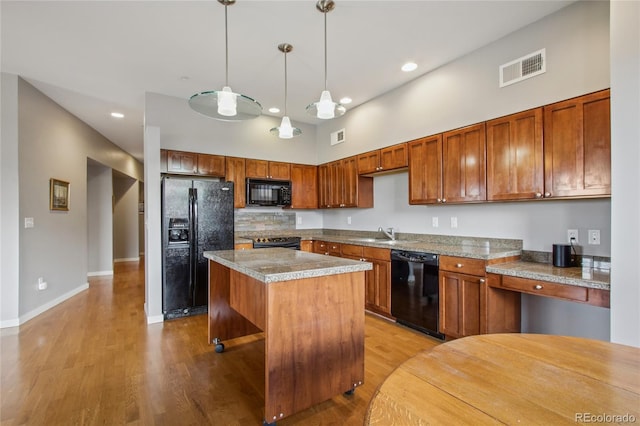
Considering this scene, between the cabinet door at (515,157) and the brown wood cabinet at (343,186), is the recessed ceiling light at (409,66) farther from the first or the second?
the brown wood cabinet at (343,186)

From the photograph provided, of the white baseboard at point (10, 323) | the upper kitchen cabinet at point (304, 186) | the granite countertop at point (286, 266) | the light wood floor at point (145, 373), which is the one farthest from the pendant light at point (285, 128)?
the white baseboard at point (10, 323)

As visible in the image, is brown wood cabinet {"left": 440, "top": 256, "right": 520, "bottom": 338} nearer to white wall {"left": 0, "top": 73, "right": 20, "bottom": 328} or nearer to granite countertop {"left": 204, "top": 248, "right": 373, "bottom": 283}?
granite countertop {"left": 204, "top": 248, "right": 373, "bottom": 283}

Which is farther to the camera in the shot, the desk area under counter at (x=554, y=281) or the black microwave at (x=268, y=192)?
the black microwave at (x=268, y=192)

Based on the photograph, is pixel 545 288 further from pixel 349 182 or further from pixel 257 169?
pixel 257 169

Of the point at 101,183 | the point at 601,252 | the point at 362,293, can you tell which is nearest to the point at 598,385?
the point at 362,293

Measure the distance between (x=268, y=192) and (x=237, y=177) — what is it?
524mm

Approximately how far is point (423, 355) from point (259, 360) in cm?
207

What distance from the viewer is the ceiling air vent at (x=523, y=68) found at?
2.58 metres

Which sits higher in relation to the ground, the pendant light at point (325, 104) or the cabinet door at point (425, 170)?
the pendant light at point (325, 104)

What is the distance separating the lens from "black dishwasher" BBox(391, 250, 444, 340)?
3.03 m

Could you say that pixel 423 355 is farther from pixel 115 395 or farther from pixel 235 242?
pixel 235 242

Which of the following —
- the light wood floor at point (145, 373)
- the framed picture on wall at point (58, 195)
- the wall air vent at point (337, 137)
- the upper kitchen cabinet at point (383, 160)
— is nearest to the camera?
the light wood floor at point (145, 373)

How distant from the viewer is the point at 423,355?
0.96 m

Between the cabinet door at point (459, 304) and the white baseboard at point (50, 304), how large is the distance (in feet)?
15.6
